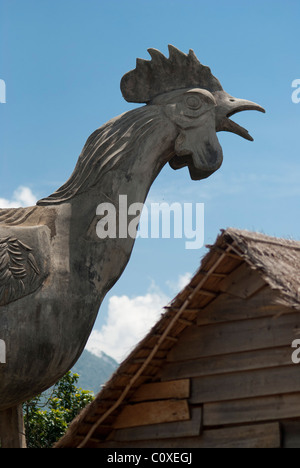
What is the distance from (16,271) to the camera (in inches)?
144

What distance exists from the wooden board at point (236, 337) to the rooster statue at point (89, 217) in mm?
3354

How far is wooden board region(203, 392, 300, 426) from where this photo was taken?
7.29 metres

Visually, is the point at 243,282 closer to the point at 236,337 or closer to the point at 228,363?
the point at 236,337

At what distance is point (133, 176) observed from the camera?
409 centimetres

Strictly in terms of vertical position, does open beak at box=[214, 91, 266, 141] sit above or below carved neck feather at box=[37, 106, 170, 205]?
above

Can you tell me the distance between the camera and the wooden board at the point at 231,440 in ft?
23.9

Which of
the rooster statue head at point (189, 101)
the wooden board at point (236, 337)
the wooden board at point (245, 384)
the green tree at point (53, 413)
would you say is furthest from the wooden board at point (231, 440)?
the rooster statue head at point (189, 101)

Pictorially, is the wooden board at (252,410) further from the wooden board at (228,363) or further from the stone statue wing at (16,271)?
the stone statue wing at (16,271)

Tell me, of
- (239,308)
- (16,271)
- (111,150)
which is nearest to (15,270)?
(16,271)

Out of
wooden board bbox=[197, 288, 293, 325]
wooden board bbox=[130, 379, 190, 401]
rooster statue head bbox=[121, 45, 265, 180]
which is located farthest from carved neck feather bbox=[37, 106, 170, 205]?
wooden board bbox=[130, 379, 190, 401]

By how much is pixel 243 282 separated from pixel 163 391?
1.48 metres

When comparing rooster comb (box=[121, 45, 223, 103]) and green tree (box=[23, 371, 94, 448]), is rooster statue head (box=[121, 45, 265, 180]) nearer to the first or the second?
rooster comb (box=[121, 45, 223, 103])

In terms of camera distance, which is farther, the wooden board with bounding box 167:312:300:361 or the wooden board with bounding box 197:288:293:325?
the wooden board with bounding box 197:288:293:325

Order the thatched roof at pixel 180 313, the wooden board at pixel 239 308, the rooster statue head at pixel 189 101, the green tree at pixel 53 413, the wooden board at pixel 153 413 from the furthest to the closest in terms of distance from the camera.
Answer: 1. the green tree at pixel 53 413
2. the wooden board at pixel 153 413
3. the wooden board at pixel 239 308
4. the thatched roof at pixel 180 313
5. the rooster statue head at pixel 189 101
